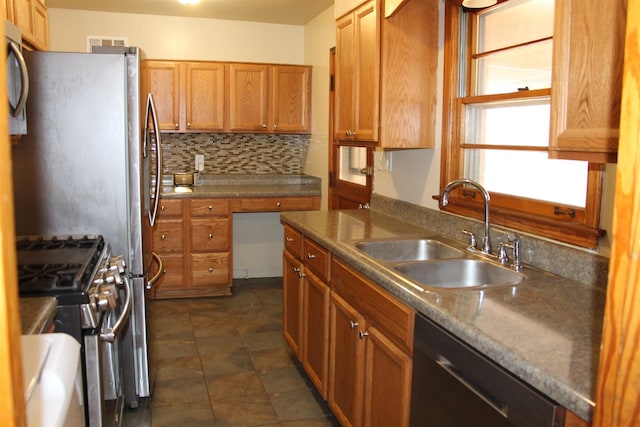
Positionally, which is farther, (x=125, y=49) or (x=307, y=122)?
(x=307, y=122)

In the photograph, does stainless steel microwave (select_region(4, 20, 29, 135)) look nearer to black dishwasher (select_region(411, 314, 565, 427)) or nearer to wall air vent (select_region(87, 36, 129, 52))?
black dishwasher (select_region(411, 314, 565, 427))

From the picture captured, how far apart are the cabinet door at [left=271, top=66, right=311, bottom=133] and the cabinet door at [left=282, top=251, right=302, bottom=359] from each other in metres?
2.05

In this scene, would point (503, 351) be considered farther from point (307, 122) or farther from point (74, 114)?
point (307, 122)

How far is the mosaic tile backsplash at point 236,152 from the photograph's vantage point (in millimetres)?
5145

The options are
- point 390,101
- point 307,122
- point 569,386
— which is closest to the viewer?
point 569,386

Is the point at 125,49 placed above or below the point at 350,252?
above

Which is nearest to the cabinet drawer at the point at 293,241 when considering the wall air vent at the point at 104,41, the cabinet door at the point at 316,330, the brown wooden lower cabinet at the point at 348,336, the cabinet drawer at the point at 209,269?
the brown wooden lower cabinet at the point at 348,336

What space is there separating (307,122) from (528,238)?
130 inches

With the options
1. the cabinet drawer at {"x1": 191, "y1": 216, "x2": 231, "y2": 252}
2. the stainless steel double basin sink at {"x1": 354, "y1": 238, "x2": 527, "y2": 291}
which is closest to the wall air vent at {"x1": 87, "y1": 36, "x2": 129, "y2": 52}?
the cabinet drawer at {"x1": 191, "y1": 216, "x2": 231, "y2": 252}

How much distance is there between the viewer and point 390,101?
276cm

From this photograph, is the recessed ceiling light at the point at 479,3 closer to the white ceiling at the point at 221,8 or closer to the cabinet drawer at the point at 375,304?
the cabinet drawer at the point at 375,304

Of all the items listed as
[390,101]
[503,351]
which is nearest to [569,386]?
[503,351]

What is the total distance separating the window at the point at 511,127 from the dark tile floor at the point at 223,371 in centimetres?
130

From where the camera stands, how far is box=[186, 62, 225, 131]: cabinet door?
4867 millimetres
